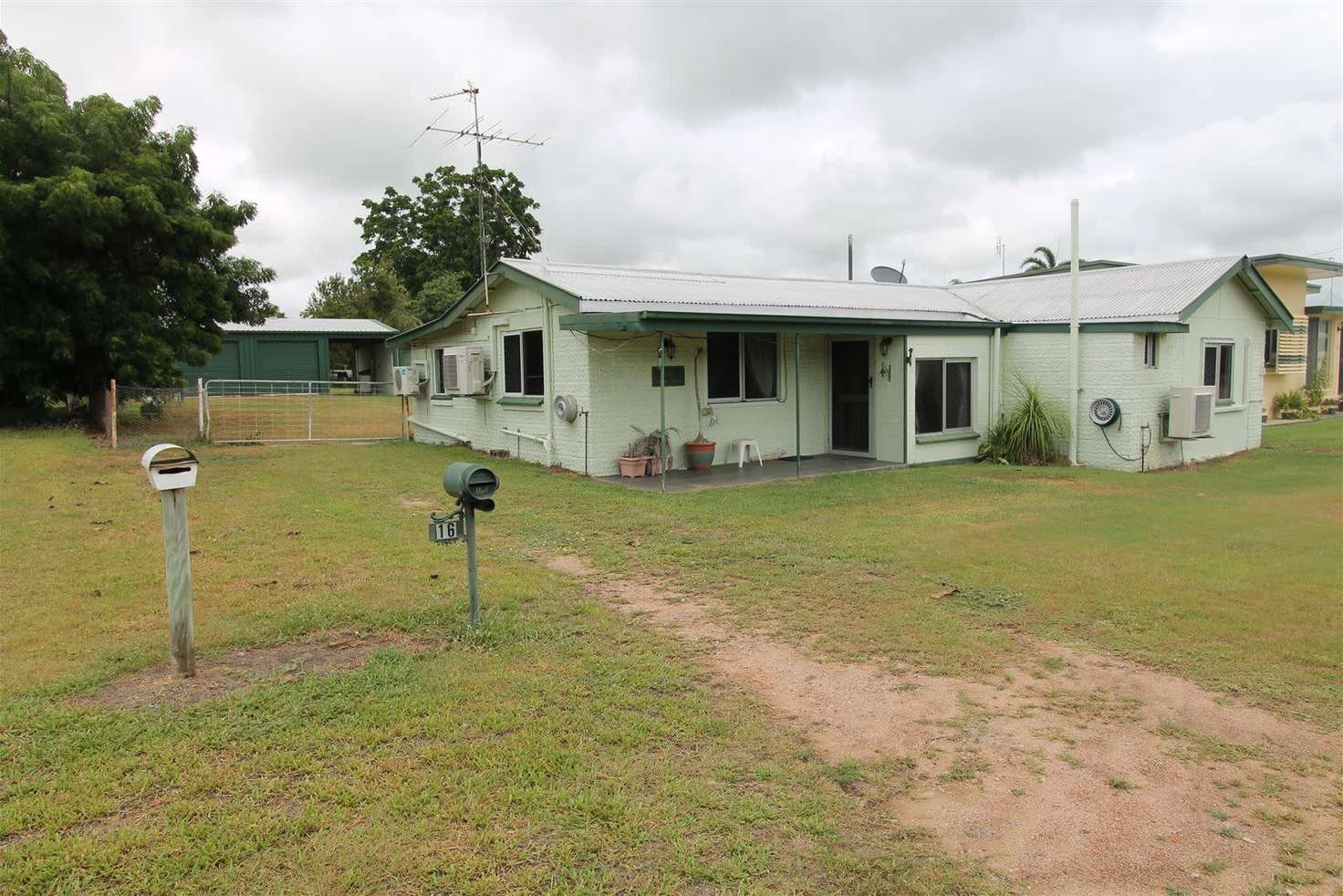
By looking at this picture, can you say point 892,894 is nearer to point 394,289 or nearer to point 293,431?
point 293,431

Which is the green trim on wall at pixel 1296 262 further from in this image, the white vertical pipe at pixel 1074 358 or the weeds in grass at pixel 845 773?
the weeds in grass at pixel 845 773

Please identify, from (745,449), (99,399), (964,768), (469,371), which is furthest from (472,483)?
(99,399)

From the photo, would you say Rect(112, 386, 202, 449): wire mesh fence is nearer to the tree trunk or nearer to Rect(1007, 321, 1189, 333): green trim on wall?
the tree trunk

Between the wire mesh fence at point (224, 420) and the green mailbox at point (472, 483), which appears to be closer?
the green mailbox at point (472, 483)

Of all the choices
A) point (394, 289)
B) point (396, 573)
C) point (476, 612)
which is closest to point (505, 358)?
point (396, 573)

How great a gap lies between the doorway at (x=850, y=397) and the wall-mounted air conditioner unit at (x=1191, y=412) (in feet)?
15.5

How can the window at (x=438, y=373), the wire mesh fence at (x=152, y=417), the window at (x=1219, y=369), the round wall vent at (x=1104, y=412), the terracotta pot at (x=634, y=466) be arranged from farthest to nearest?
the window at (x=438, y=373) → the wire mesh fence at (x=152, y=417) → the window at (x=1219, y=369) → the round wall vent at (x=1104, y=412) → the terracotta pot at (x=634, y=466)

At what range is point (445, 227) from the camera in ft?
144

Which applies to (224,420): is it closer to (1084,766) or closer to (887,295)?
(887,295)

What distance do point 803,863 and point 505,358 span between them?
1273 centimetres

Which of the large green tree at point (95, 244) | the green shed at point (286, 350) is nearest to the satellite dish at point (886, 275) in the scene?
the large green tree at point (95, 244)

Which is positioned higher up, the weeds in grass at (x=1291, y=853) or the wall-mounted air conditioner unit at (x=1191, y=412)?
the wall-mounted air conditioner unit at (x=1191, y=412)

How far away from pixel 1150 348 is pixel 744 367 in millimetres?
6462

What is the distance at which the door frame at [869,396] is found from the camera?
14398 millimetres
